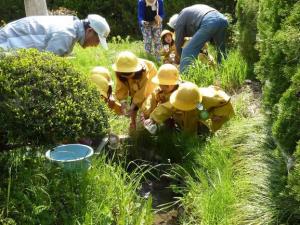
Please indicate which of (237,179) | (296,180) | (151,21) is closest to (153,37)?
(151,21)

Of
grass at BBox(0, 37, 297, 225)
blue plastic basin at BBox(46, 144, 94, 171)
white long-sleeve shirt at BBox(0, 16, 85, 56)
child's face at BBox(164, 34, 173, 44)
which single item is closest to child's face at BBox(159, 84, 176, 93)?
grass at BBox(0, 37, 297, 225)

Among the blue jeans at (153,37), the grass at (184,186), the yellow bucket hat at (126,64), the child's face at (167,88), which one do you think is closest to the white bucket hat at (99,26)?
the yellow bucket hat at (126,64)

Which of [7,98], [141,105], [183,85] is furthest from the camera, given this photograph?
[141,105]

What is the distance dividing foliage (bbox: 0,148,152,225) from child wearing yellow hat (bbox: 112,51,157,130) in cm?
143

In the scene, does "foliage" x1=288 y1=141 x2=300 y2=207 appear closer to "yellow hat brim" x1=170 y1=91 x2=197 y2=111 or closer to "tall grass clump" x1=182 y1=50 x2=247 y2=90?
"yellow hat brim" x1=170 y1=91 x2=197 y2=111

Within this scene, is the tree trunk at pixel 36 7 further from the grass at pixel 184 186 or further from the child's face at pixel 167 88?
the grass at pixel 184 186

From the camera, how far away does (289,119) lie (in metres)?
3.12

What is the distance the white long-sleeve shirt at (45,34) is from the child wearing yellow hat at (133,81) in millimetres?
471

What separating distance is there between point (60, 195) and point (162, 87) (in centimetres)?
191

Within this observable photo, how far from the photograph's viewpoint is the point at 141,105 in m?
5.38

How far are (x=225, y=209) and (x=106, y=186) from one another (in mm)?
881

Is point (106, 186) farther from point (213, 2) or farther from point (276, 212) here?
point (213, 2)

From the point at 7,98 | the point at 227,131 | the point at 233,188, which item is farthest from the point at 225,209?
the point at 7,98

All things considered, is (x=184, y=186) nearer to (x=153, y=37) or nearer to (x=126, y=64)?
(x=126, y=64)
